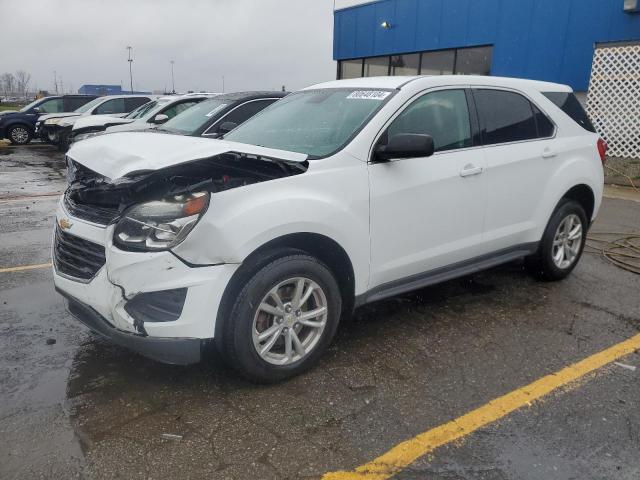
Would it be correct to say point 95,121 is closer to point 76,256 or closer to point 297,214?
point 76,256

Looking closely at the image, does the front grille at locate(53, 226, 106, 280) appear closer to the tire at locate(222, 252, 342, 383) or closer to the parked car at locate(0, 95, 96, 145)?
the tire at locate(222, 252, 342, 383)

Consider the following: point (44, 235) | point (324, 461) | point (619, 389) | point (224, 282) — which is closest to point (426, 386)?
point (324, 461)

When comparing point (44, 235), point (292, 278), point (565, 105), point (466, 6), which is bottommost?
point (44, 235)

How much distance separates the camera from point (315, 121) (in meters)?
3.79

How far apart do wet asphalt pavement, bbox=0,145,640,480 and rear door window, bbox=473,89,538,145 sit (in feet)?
4.48

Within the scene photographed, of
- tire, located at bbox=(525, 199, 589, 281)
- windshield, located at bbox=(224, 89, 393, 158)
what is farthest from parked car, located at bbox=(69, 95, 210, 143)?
tire, located at bbox=(525, 199, 589, 281)

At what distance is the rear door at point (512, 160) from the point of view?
4066 millimetres

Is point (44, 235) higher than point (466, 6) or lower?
lower

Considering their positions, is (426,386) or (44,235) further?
(44,235)

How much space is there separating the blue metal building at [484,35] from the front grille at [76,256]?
1240 centimetres

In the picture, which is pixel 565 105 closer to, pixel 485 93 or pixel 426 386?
pixel 485 93

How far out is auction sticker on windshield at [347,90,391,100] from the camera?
3.64 metres

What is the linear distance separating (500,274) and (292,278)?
2.90 m

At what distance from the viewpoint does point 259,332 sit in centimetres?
302
